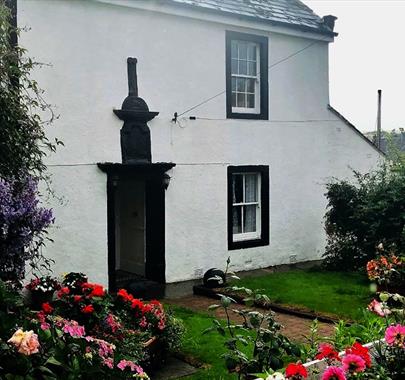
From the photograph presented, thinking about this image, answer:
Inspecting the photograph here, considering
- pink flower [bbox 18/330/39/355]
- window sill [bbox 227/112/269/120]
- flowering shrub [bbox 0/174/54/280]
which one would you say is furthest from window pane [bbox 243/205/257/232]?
pink flower [bbox 18/330/39/355]

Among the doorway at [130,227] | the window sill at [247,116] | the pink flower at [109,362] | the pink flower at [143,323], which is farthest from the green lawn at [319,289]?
the pink flower at [109,362]

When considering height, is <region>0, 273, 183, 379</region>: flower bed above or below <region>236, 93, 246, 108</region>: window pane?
below

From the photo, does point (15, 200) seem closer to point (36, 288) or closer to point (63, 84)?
point (36, 288)

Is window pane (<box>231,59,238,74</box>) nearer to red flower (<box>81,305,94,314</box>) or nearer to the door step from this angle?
the door step

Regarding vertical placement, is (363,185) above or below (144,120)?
below

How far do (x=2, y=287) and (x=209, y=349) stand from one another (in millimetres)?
4259

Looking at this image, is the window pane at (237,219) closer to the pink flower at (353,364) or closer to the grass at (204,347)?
the grass at (204,347)

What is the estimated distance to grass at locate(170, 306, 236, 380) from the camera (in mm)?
7107

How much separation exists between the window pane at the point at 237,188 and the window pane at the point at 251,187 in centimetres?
17

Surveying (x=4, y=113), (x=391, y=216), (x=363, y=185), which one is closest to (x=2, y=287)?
(x=4, y=113)

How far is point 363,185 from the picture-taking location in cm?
1477

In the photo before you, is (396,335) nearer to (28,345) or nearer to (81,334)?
(81,334)

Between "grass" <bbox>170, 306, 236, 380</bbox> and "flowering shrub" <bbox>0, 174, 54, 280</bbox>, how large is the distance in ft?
8.68

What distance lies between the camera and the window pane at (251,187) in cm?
1455
